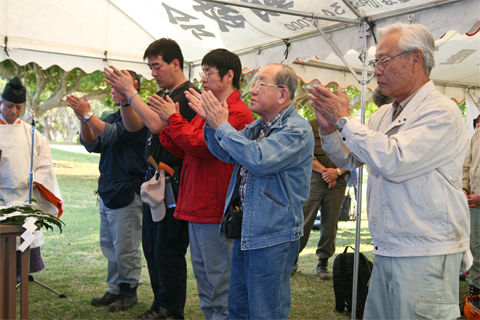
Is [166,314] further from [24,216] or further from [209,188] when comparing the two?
[24,216]

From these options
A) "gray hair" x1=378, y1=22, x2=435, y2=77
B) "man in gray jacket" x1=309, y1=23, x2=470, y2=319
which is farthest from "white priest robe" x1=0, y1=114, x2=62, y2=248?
"gray hair" x1=378, y1=22, x2=435, y2=77

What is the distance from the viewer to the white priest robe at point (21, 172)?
14.7ft

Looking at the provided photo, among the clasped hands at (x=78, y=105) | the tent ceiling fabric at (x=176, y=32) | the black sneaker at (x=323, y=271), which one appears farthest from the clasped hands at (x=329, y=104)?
the black sneaker at (x=323, y=271)

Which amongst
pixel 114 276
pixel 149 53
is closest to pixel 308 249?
pixel 114 276

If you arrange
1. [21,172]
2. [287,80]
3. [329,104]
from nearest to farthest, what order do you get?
[329,104] → [287,80] → [21,172]

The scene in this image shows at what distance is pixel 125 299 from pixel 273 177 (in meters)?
2.55

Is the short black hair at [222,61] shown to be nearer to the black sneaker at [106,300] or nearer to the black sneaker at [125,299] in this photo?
the black sneaker at [125,299]

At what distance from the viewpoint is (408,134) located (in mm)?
1738

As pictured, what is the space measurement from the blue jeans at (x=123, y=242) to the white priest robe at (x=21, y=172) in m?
0.74

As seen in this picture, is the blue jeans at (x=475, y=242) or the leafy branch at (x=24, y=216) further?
the blue jeans at (x=475, y=242)

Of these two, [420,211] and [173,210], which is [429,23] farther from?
[173,210]

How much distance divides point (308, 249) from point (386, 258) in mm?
5225

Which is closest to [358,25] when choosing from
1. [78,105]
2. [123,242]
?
[78,105]

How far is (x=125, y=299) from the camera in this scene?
4070 mm
